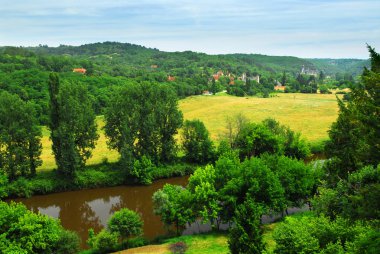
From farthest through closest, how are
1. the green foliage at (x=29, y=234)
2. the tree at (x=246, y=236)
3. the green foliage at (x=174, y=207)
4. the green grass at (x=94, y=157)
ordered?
the green grass at (x=94, y=157), the green foliage at (x=174, y=207), the green foliage at (x=29, y=234), the tree at (x=246, y=236)

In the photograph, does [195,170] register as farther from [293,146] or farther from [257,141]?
[293,146]

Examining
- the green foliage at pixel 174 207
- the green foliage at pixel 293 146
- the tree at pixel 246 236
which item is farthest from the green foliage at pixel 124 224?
the green foliage at pixel 293 146

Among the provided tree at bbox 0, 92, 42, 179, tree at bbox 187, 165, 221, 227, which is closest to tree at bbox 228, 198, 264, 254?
tree at bbox 187, 165, 221, 227

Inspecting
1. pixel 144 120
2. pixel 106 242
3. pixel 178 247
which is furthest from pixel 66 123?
pixel 178 247

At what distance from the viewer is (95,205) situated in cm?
4316

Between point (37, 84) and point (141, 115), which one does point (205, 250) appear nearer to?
point (141, 115)

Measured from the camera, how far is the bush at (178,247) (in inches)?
1112

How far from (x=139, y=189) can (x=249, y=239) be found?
89.2 ft

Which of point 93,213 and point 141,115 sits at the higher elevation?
point 141,115

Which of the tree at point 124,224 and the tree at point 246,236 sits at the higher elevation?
the tree at point 246,236

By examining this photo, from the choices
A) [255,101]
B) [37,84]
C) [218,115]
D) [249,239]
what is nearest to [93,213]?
[249,239]

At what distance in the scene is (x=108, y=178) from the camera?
4847cm

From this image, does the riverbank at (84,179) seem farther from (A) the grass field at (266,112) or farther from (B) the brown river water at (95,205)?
(A) the grass field at (266,112)

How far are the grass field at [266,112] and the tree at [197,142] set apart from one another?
16.1 m
